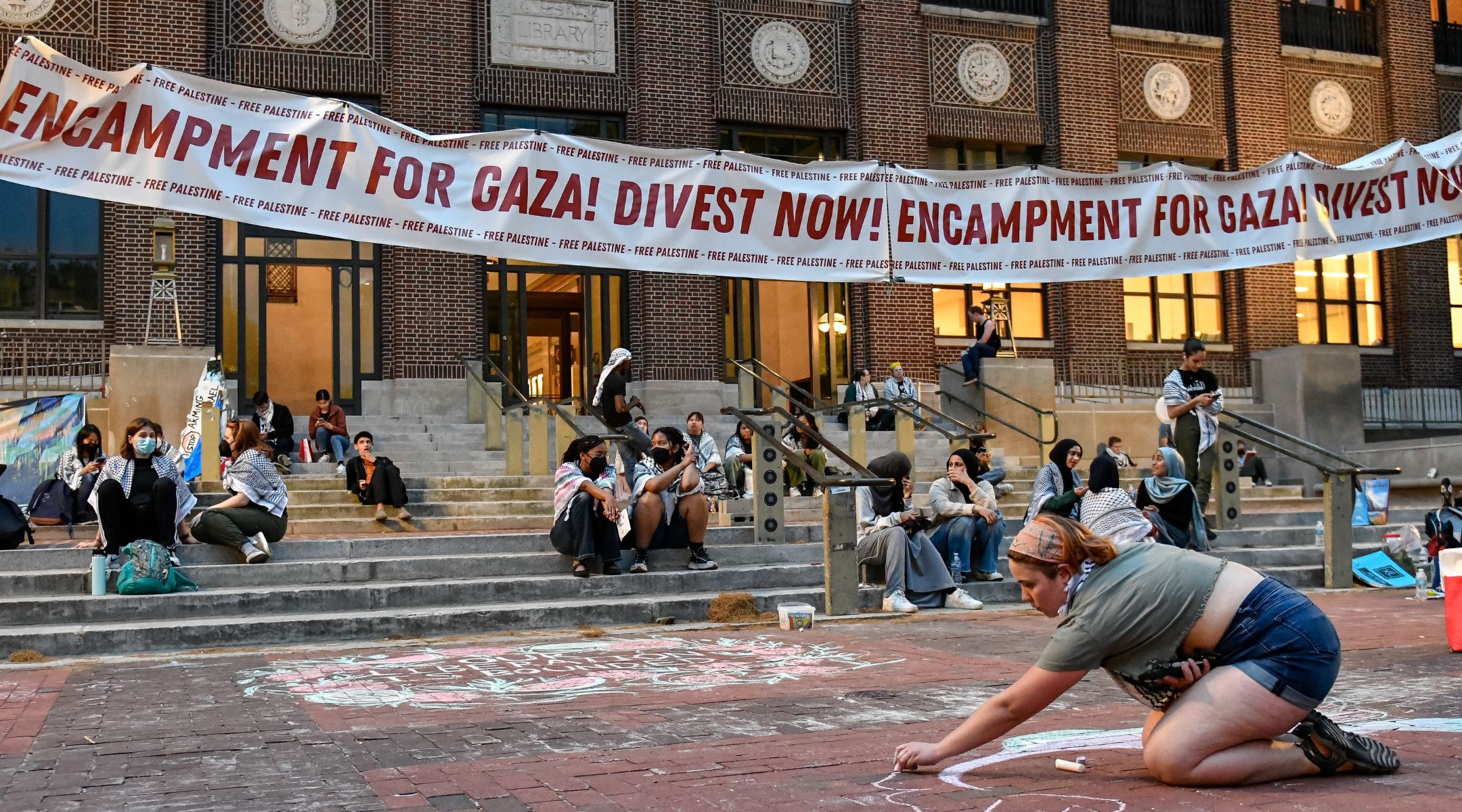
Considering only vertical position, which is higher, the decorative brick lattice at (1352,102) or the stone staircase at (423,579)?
the decorative brick lattice at (1352,102)

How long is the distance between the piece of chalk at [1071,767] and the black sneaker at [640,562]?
7.03 m

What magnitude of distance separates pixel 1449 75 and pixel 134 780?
30.1m

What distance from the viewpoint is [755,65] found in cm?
2395

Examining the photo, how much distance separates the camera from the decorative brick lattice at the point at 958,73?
2514cm

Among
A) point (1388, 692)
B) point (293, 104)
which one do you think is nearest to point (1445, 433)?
point (1388, 692)

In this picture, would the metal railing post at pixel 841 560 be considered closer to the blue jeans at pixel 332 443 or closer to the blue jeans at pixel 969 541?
the blue jeans at pixel 969 541

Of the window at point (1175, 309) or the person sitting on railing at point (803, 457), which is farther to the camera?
the window at point (1175, 309)

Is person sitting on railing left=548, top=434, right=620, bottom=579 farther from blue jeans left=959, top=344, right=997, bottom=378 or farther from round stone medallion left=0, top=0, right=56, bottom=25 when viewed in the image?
round stone medallion left=0, top=0, right=56, bottom=25

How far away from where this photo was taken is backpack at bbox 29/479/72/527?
13008mm

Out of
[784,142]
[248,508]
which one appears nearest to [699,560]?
[248,508]

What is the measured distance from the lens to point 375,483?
47.6 feet

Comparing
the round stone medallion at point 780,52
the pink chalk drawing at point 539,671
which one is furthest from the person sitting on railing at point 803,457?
the round stone medallion at point 780,52

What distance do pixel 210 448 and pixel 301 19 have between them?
9.11 m

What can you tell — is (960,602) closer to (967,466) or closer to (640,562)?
(967,466)
